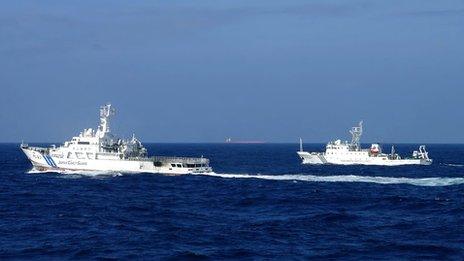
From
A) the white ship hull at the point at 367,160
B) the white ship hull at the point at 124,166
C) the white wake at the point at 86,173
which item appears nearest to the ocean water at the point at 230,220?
the white wake at the point at 86,173

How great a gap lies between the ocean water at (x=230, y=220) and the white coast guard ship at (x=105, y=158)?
13851mm

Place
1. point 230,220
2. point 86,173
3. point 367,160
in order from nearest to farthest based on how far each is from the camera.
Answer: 1. point 230,220
2. point 86,173
3. point 367,160

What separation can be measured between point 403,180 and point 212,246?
66.1 m

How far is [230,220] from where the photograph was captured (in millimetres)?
60781

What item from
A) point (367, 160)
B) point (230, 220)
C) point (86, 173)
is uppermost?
point (367, 160)

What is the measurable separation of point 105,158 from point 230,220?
5890 centimetres

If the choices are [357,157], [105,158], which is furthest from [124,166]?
[357,157]

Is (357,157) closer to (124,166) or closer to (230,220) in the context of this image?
(124,166)

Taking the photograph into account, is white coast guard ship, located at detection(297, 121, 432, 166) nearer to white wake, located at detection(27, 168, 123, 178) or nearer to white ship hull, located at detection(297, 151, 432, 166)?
white ship hull, located at detection(297, 151, 432, 166)

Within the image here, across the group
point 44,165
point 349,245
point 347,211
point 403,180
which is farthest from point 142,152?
point 349,245

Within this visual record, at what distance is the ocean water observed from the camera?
45.6 m

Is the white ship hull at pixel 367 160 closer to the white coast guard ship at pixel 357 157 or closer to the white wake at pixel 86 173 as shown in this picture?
the white coast guard ship at pixel 357 157

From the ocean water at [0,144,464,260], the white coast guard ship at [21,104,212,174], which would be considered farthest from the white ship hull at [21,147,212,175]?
the ocean water at [0,144,464,260]

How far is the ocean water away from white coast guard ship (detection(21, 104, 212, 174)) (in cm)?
1385
